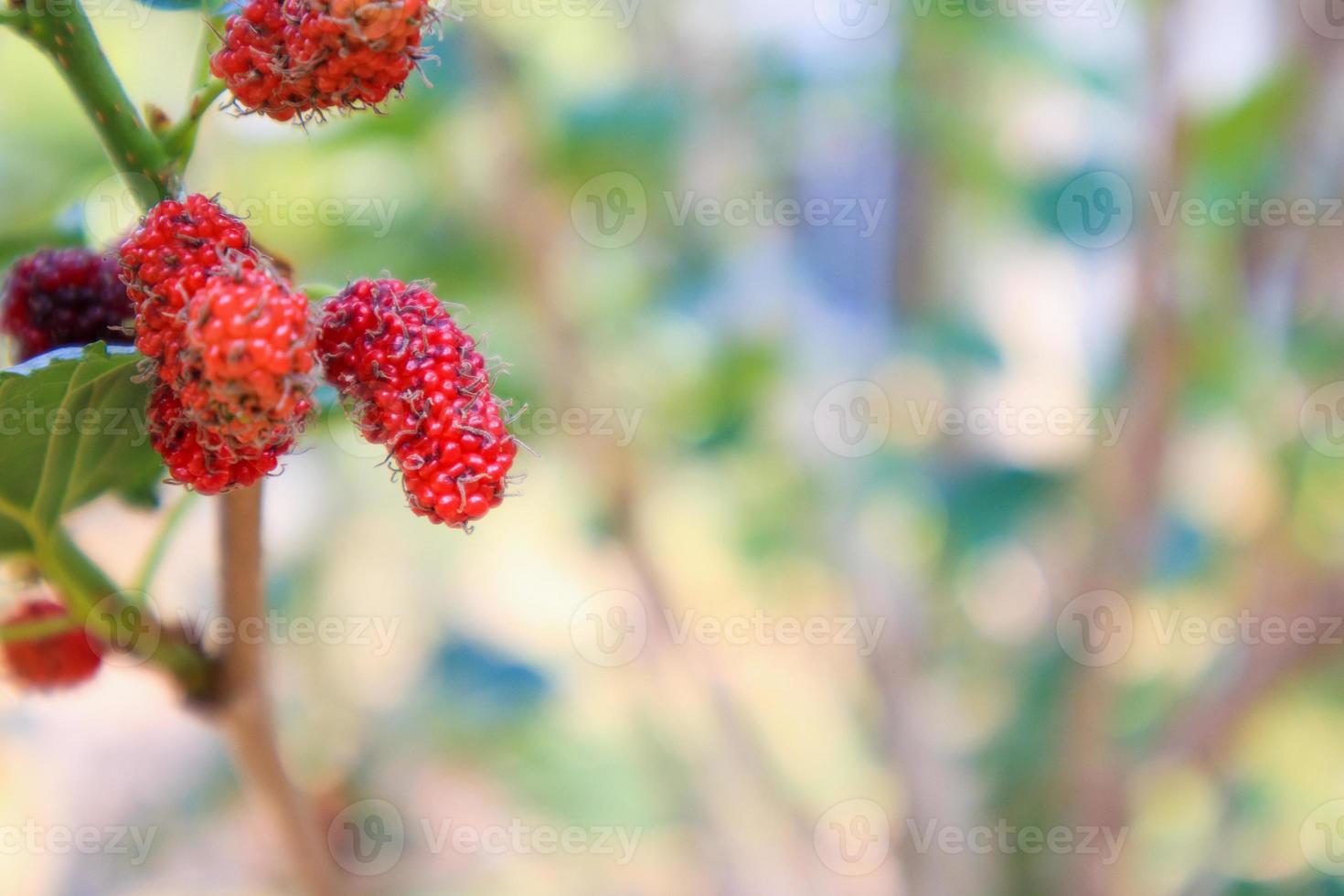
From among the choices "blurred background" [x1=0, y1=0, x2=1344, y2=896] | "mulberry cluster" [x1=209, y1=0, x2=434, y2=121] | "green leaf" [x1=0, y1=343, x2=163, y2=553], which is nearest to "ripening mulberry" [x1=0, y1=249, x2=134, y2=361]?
"green leaf" [x1=0, y1=343, x2=163, y2=553]

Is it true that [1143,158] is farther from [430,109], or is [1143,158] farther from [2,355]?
[2,355]

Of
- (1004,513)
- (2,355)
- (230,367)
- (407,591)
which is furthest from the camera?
(407,591)

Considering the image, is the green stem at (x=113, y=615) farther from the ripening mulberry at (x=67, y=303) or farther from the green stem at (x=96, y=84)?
the green stem at (x=96, y=84)

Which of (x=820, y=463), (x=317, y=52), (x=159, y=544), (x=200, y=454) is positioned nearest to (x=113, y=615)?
(x=159, y=544)

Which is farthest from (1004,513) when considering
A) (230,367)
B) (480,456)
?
(230,367)

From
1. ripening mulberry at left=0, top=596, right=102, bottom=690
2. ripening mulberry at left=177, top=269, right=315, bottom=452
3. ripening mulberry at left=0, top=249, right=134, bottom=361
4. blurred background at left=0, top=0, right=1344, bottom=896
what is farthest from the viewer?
blurred background at left=0, top=0, right=1344, bottom=896

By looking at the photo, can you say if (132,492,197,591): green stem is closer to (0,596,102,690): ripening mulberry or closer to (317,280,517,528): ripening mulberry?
(0,596,102,690): ripening mulberry
